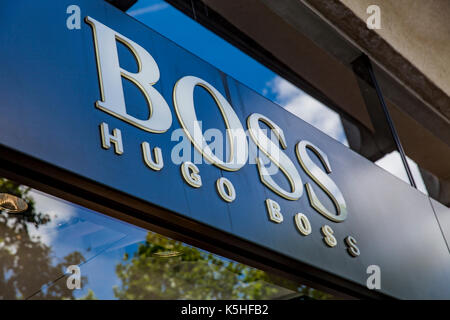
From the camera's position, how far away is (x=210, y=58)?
346 cm

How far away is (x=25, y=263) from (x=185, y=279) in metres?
1.82

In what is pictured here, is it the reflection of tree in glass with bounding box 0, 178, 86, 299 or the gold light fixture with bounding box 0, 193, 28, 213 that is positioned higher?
the reflection of tree in glass with bounding box 0, 178, 86, 299

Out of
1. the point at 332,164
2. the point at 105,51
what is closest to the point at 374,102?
the point at 332,164

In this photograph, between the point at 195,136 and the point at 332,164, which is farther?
the point at 332,164

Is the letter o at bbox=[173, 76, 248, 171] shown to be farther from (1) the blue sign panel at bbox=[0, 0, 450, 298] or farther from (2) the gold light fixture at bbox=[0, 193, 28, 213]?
(2) the gold light fixture at bbox=[0, 193, 28, 213]

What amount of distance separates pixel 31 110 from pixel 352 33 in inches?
133

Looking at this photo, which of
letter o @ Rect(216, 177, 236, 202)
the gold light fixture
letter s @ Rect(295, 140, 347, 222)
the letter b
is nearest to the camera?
the letter b

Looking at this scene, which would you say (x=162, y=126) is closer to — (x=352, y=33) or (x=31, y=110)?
(x=31, y=110)

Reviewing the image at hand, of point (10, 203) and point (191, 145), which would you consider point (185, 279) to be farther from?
point (191, 145)

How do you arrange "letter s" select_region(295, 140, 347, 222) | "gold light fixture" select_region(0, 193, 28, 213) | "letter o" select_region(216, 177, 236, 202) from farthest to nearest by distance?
1. "letter s" select_region(295, 140, 347, 222)
2. "gold light fixture" select_region(0, 193, 28, 213)
3. "letter o" select_region(216, 177, 236, 202)

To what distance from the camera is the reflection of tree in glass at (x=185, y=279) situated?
209 inches

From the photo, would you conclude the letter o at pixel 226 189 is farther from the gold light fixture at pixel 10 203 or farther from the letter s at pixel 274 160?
the gold light fixture at pixel 10 203

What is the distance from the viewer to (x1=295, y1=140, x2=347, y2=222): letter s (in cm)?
322

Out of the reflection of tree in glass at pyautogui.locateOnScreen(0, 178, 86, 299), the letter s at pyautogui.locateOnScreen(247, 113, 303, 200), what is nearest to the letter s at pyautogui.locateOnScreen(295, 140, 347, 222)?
the letter s at pyautogui.locateOnScreen(247, 113, 303, 200)
